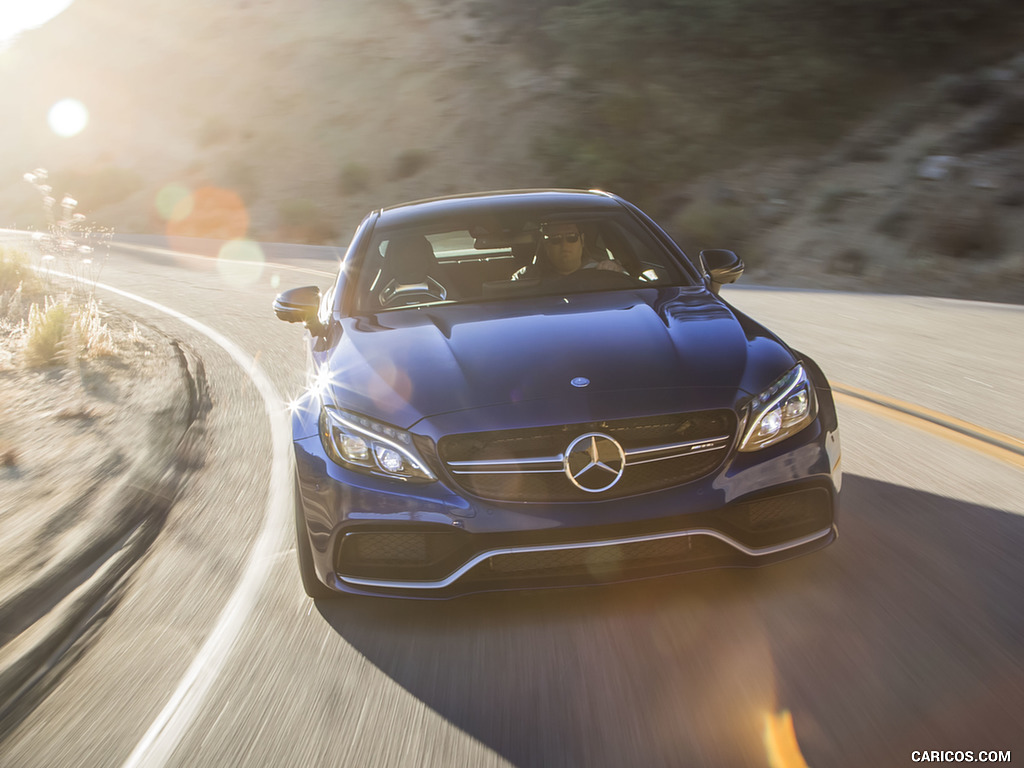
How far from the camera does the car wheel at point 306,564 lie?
3893 millimetres

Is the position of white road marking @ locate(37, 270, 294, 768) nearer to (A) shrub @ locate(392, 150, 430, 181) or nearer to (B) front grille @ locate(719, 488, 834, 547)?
(B) front grille @ locate(719, 488, 834, 547)

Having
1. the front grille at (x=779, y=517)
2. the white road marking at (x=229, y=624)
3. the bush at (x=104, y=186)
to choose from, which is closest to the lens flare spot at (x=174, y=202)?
the bush at (x=104, y=186)

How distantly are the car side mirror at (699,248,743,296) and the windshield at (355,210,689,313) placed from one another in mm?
188

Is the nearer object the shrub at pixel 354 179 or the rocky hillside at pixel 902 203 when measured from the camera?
the rocky hillside at pixel 902 203

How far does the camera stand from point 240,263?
1933cm

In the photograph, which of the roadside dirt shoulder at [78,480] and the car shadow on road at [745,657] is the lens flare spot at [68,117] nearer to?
the roadside dirt shoulder at [78,480]

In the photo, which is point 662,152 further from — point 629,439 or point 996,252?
point 629,439

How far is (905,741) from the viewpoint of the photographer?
278 centimetres

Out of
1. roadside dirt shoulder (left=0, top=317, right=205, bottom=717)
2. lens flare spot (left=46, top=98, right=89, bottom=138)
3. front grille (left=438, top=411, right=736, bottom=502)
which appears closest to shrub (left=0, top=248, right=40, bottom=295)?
roadside dirt shoulder (left=0, top=317, right=205, bottom=717)

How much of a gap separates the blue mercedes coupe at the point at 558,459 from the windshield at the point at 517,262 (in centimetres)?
85

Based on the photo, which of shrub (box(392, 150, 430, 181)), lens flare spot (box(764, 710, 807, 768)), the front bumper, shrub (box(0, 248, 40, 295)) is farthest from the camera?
shrub (box(392, 150, 430, 181))

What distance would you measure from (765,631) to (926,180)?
1566 cm

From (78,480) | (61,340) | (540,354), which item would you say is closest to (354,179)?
(61,340)

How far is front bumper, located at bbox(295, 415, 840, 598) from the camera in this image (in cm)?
344
